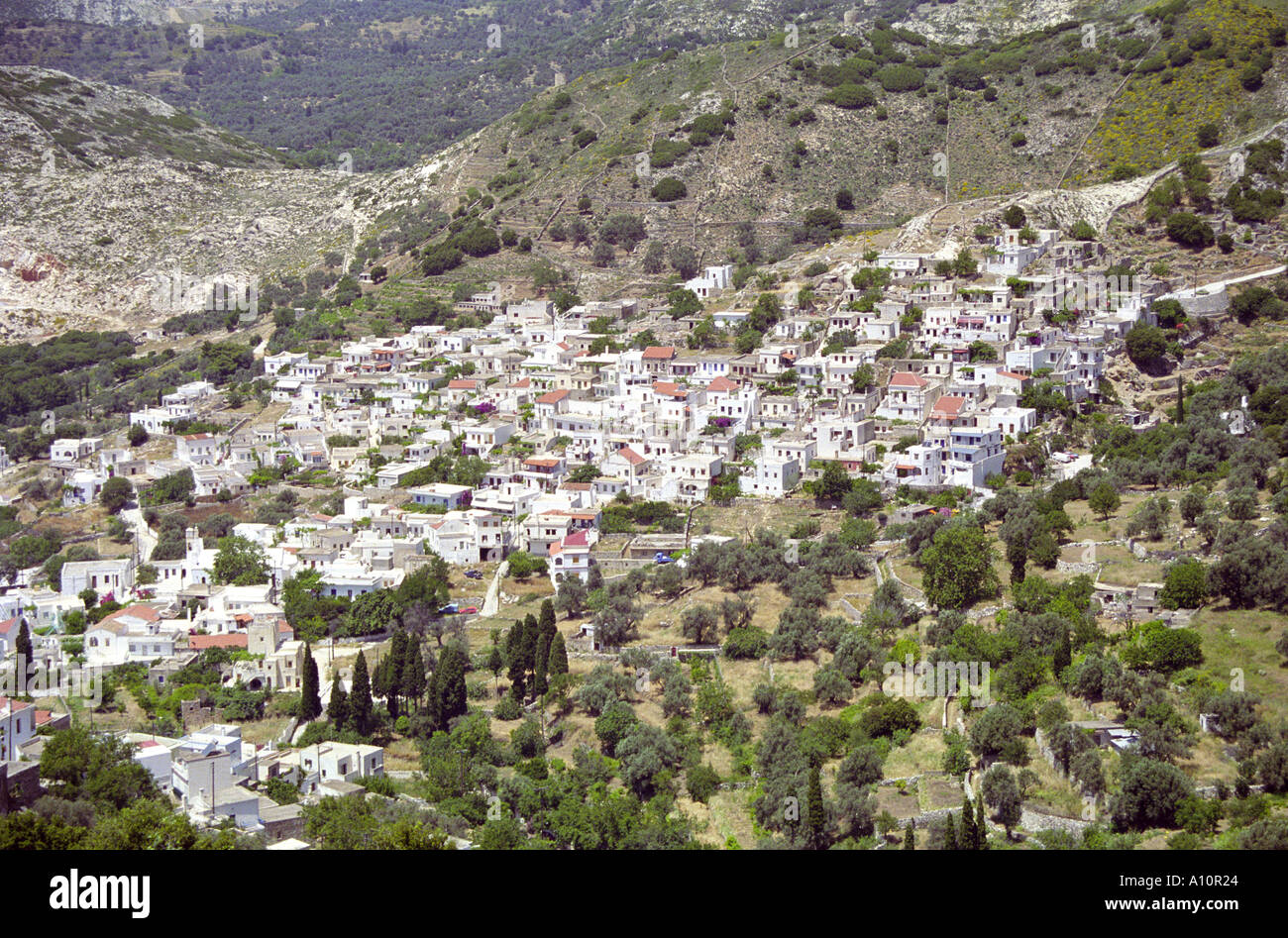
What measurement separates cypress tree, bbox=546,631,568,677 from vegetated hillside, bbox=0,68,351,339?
1452 inches

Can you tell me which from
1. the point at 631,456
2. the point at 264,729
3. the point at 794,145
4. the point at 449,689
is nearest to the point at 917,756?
the point at 449,689

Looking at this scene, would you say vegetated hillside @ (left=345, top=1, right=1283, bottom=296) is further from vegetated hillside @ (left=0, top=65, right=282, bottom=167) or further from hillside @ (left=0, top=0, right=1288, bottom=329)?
vegetated hillside @ (left=0, top=65, right=282, bottom=167)

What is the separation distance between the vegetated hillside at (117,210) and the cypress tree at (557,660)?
121 feet

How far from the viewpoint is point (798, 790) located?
60.8ft

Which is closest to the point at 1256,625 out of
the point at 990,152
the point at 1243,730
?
the point at 1243,730

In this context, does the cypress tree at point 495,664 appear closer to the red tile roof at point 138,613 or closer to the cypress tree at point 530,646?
the cypress tree at point 530,646

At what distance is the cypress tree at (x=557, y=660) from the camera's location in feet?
77.0

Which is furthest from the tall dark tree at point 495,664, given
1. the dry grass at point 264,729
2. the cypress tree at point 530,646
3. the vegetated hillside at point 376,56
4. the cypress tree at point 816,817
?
the vegetated hillside at point 376,56

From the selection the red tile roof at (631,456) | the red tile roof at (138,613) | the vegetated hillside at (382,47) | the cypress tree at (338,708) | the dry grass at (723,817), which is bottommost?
the dry grass at (723,817)
